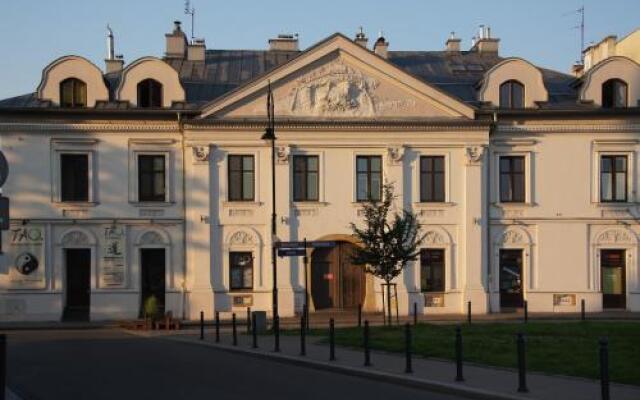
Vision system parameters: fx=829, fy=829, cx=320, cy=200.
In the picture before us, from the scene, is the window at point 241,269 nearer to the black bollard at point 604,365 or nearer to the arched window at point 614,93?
the arched window at point 614,93

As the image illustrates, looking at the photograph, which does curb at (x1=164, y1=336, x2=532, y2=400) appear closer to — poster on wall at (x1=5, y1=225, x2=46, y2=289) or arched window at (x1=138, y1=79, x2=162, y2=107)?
poster on wall at (x1=5, y1=225, x2=46, y2=289)

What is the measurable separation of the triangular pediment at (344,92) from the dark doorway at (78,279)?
8.36 metres

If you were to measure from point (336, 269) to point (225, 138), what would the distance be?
735cm

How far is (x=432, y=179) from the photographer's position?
3622 centimetres

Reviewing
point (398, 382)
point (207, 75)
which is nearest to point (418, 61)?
point (207, 75)

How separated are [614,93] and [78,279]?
24878 mm

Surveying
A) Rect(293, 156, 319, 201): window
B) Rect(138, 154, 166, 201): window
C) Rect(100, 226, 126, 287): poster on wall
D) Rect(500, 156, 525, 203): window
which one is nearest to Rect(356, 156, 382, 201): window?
Rect(293, 156, 319, 201): window

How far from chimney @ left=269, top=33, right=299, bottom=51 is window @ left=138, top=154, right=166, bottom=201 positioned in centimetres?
1064

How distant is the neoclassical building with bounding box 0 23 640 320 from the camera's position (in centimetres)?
3497

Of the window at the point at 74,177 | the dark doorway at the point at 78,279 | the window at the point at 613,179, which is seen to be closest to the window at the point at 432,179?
the window at the point at 613,179

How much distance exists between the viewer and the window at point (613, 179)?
36719mm

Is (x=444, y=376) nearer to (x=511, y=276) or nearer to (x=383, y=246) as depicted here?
(x=383, y=246)

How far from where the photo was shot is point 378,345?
20.0 metres

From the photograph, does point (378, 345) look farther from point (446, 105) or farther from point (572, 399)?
point (446, 105)
